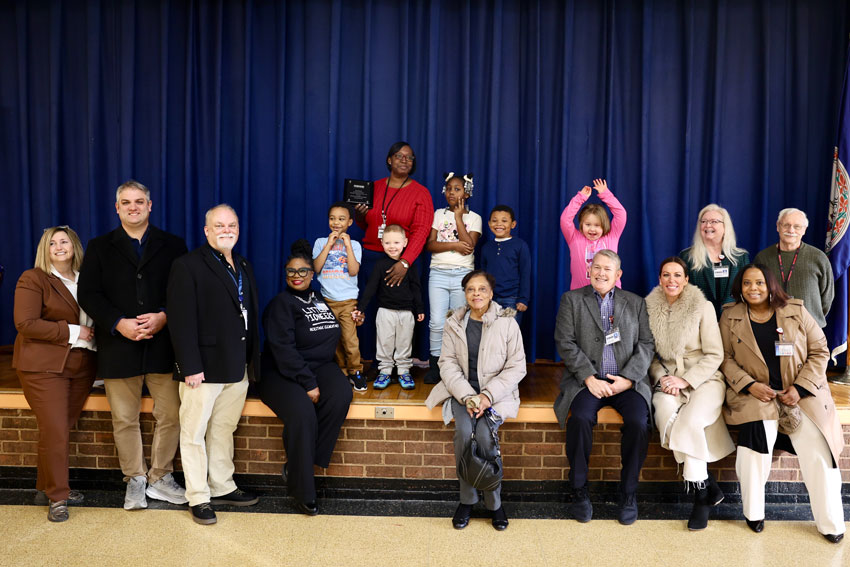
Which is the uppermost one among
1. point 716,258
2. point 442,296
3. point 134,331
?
point 716,258

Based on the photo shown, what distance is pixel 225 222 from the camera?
292 cm

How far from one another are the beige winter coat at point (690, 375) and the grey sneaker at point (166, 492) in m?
2.52

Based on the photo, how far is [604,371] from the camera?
3172mm

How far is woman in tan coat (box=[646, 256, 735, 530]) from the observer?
2959 mm

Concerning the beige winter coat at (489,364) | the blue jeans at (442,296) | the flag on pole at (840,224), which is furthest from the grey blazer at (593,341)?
the flag on pole at (840,224)

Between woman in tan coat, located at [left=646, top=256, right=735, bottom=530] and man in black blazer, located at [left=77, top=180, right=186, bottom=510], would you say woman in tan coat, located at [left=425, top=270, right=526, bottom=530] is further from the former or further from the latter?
man in black blazer, located at [left=77, top=180, right=186, bottom=510]

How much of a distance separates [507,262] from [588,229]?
540 millimetres

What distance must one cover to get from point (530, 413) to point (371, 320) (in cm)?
170

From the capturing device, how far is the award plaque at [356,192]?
12.7 feet

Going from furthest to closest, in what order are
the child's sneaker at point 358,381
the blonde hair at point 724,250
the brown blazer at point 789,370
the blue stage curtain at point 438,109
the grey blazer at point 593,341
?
1. the blue stage curtain at point 438,109
2. the blonde hair at point 724,250
3. the child's sneaker at point 358,381
4. the grey blazer at point 593,341
5. the brown blazer at point 789,370

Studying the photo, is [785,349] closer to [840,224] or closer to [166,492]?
[840,224]

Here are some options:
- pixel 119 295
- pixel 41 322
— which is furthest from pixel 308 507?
pixel 41 322

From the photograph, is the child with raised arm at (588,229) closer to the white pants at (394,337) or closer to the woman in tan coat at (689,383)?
the woman in tan coat at (689,383)

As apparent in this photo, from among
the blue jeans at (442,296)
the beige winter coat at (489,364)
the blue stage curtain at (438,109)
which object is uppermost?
the blue stage curtain at (438,109)
